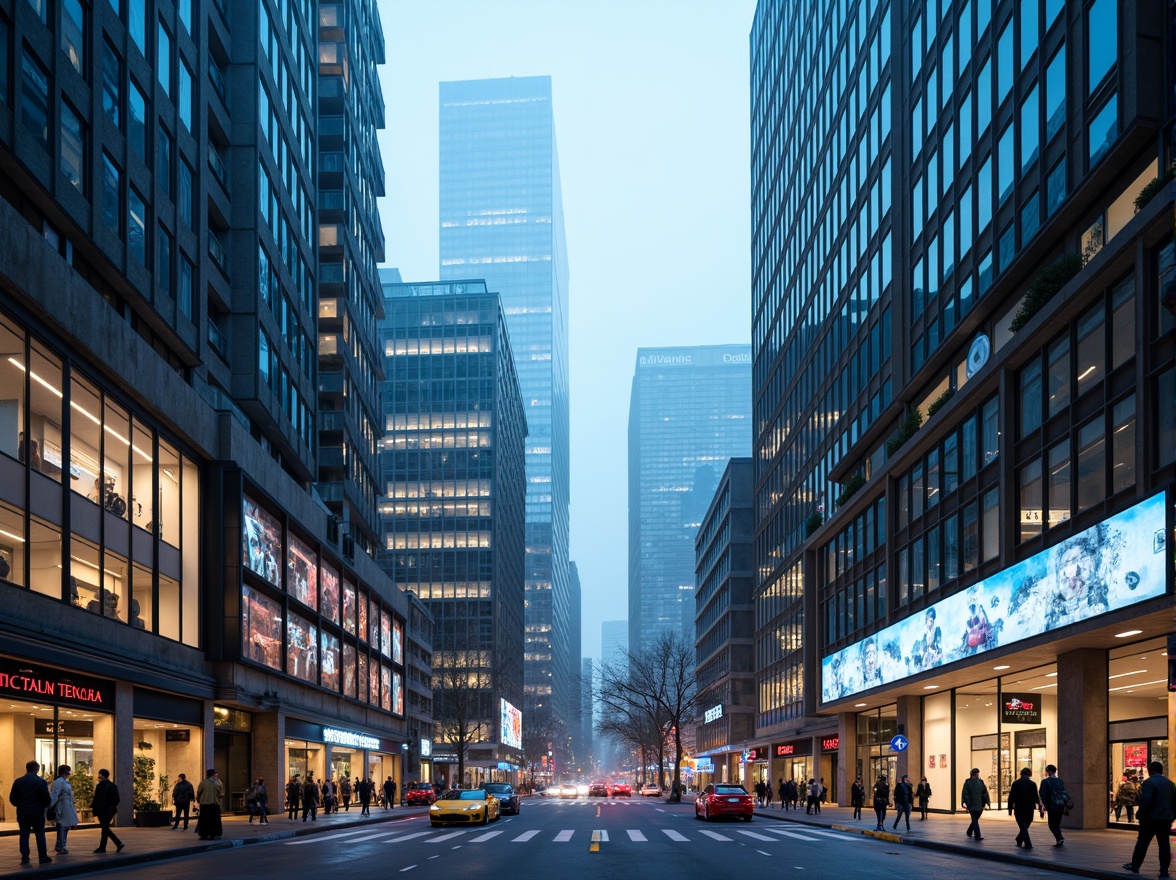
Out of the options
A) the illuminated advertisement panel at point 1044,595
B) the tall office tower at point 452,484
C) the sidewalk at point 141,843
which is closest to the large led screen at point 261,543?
the sidewalk at point 141,843

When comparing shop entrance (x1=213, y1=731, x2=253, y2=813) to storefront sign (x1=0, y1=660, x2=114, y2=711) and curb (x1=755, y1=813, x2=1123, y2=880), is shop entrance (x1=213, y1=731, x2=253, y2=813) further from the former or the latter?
curb (x1=755, y1=813, x2=1123, y2=880)

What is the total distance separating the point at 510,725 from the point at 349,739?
267 ft

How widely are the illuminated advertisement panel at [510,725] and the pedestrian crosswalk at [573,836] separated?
3948 inches

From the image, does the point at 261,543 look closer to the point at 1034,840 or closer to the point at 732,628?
the point at 1034,840

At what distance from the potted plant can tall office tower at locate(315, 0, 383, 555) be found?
29329 millimetres

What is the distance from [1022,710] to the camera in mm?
40750

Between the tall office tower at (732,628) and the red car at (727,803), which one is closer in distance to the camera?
the red car at (727,803)

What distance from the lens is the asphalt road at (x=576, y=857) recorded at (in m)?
20.2

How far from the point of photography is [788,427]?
263ft

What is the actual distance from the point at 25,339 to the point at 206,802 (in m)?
12.4

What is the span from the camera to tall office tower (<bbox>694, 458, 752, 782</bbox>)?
345ft

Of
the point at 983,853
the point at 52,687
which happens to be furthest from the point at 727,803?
the point at 52,687

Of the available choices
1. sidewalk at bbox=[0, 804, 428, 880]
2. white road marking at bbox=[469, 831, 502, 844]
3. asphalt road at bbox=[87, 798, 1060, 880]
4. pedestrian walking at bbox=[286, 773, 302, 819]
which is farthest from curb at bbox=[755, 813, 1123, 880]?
pedestrian walking at bbox=[286, 773, 302, 819]

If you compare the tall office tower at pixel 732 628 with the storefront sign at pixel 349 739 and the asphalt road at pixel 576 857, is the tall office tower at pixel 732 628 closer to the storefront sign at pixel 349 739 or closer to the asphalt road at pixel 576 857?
the storefront sign at pixel 349 739
